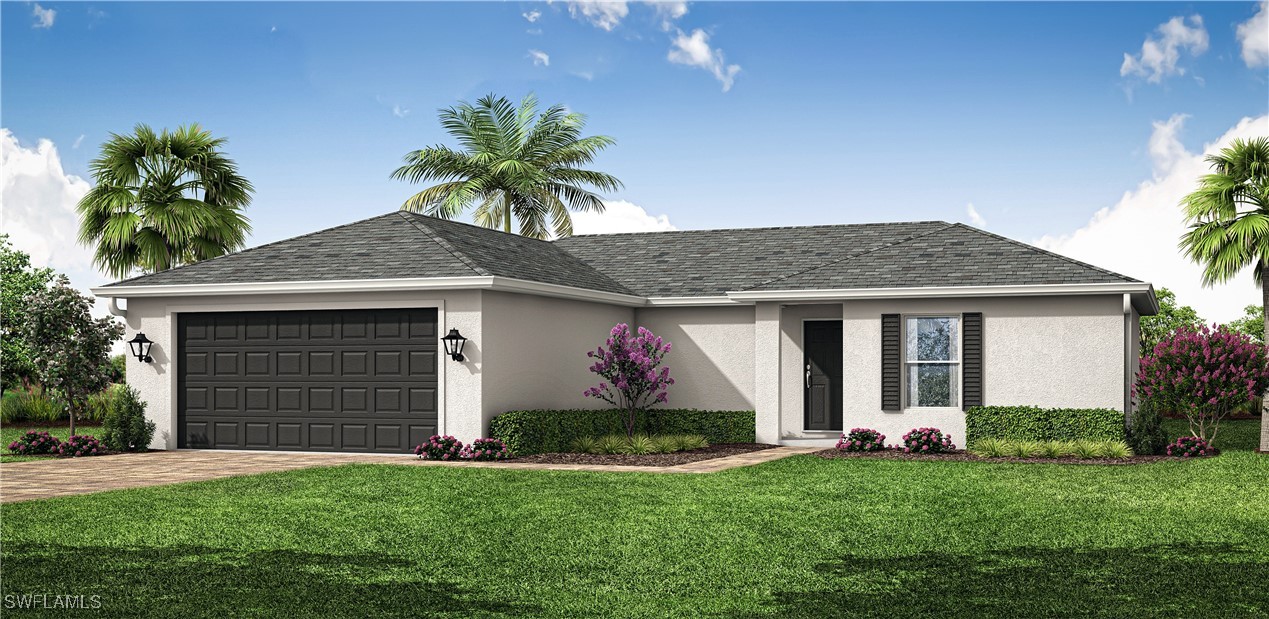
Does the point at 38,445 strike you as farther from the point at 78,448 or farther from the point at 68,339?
the point at 68,339

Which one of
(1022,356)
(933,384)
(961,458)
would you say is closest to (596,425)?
(933,384)

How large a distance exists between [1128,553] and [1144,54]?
15.8 meters

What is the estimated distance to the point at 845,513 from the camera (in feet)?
33.9

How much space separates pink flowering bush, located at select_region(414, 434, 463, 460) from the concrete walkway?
0.20 m

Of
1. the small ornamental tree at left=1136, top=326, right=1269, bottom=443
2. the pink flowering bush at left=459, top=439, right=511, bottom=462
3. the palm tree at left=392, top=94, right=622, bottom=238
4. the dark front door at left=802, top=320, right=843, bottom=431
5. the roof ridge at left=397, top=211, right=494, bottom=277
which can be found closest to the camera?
the pink flowering bush at left=459, top=439, right=511, bottom=462

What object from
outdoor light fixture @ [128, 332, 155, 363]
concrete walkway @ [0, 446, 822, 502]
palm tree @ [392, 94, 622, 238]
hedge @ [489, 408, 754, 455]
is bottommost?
concrete walkway @ [0, 446, 822, 502]

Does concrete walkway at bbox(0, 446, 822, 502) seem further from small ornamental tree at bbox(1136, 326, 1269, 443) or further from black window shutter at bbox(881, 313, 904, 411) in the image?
small ornamental tree at bbox(1136, 326, 1269, 443)

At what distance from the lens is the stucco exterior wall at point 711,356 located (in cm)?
1997

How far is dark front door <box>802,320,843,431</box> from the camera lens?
65.1 feet

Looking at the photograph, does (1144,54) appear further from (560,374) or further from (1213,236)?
(560,374)

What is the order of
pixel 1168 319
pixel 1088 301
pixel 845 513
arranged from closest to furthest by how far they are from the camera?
pixel 845 513, pixel 1088 301, pixel 1168 319

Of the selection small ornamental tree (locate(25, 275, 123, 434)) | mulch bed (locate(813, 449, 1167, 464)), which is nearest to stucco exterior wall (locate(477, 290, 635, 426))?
mulch bed (locate(813, 449, 1167, 464))

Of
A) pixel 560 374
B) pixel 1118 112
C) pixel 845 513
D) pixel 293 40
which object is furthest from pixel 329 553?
pixel 1118 112

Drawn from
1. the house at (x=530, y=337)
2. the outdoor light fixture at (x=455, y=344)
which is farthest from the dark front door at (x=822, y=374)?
the outdoor light fixture at (x=455, y=344)
